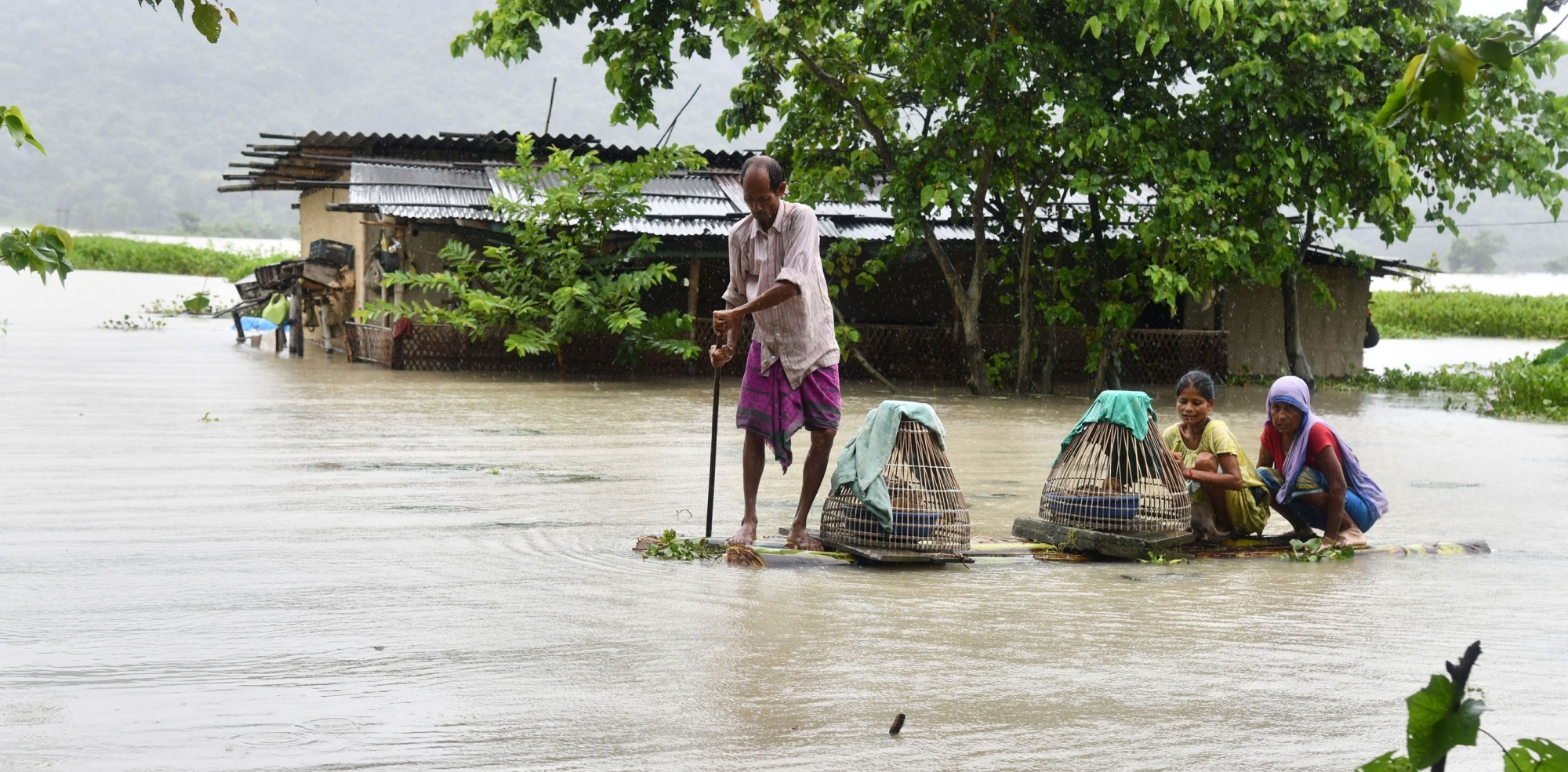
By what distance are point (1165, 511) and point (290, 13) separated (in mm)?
153255

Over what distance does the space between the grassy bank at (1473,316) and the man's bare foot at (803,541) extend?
3156 centimetres

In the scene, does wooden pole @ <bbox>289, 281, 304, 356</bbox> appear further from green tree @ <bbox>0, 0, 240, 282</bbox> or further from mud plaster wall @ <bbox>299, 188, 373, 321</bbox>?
green tree @ <bbox>0, 0, 240, 282</bbox>

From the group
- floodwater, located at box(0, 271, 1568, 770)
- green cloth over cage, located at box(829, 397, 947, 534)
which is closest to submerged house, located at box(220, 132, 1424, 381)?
floodwater, located at box(0, 271, 1568, 770)

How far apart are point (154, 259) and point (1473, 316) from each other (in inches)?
1545

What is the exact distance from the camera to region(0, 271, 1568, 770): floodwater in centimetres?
349

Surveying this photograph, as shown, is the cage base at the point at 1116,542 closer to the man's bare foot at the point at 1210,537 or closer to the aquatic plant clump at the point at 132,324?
the man's bare foot at the point at 1210,537

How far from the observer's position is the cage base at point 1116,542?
6.11 m

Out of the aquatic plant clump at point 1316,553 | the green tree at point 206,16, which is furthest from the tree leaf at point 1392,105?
the aquatic plant clump at point 1316,553

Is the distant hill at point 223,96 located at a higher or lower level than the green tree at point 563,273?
higher

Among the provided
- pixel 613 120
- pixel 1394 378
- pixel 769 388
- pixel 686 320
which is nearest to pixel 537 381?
pixel 686 320

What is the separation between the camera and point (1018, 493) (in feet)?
27.6

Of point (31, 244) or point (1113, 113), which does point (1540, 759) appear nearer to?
point (31, 244)

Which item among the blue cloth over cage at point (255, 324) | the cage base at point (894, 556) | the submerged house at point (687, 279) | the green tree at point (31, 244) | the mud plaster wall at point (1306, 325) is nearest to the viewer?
the green tree at point (31, 244)

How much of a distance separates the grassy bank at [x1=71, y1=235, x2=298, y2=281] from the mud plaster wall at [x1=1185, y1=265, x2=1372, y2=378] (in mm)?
31944
